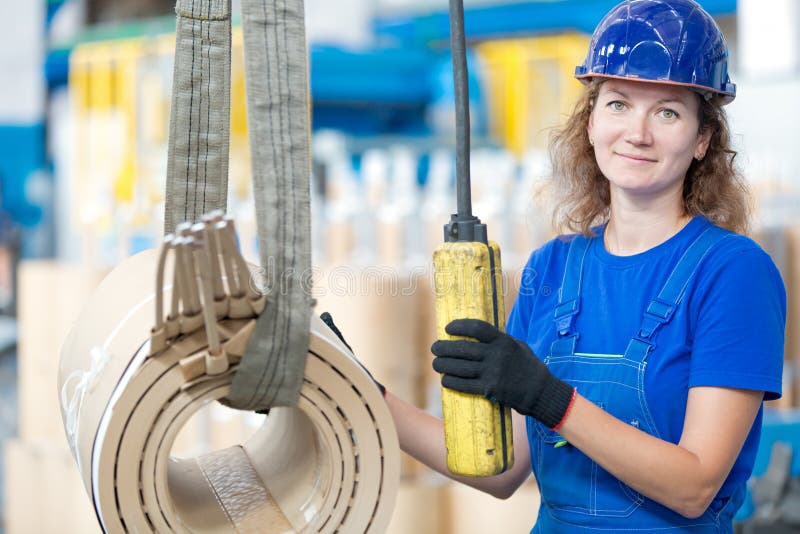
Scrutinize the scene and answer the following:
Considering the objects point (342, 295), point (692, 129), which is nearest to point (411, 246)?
point (342, 295)

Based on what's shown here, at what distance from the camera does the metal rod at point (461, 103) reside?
1.12 m

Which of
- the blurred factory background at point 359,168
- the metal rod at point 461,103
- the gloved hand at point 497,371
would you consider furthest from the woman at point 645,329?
the blurred factory background at point 359,168

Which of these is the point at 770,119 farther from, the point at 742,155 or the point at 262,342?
the point at 262,342

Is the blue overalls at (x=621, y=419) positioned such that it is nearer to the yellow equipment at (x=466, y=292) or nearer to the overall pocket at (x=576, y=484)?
the overall pocket at (x=576, y=484)

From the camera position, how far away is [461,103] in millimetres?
1139

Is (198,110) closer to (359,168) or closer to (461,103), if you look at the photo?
(461,103)

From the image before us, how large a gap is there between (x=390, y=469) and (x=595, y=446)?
1.00 feet

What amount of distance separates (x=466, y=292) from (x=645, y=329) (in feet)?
1.08

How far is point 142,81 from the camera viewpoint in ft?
21.2

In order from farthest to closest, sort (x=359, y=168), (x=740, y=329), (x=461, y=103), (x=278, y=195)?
(x=359, y=168) < (x=740, y=329) < (x=461, y=103) < (x=278, y=195)

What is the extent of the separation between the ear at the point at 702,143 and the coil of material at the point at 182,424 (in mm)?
693

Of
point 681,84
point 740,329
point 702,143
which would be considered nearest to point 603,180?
point 702,143

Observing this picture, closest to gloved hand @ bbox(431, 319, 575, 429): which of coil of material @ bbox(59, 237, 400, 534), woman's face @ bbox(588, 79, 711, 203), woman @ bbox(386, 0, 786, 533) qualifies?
woman @ bbox(386, 0, 786, 533)

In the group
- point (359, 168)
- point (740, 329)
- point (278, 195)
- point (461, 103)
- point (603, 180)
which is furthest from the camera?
point (359, 168)
